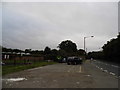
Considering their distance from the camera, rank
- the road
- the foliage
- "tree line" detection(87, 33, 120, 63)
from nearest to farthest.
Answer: the road → the foliage → "tree line" detection(87, 33, 120, 63)

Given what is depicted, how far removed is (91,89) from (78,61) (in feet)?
141

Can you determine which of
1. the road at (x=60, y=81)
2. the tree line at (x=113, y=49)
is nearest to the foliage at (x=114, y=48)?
the tree line at (x=113, y=49)

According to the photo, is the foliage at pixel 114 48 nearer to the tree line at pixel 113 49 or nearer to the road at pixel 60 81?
the tree line at pixel 113 49

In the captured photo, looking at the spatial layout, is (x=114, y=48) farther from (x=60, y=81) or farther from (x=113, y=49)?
(x=60, y=81)

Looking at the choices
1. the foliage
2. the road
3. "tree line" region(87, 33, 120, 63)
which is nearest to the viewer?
the road

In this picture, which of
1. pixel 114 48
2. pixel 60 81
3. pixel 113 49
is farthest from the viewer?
pixel 113 49

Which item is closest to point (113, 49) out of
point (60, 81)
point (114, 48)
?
point (114, 48)

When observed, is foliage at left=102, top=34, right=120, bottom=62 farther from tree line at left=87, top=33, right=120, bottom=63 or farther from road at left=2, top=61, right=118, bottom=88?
road at left=2, top=61, right=118, bottom=88

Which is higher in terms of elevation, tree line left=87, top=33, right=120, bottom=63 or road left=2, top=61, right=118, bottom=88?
tree line left=87, top=33, right=120, bottom=63

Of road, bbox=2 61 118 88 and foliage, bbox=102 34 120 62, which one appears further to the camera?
foliage, bbox=102 34 120 62

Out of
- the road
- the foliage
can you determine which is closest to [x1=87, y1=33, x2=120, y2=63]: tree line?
the foliage

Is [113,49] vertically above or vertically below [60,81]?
above

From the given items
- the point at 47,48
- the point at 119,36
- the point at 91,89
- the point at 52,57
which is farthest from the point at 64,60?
the point at 47,48

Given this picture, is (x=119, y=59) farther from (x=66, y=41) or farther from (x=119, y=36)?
(x=66, y=41)
